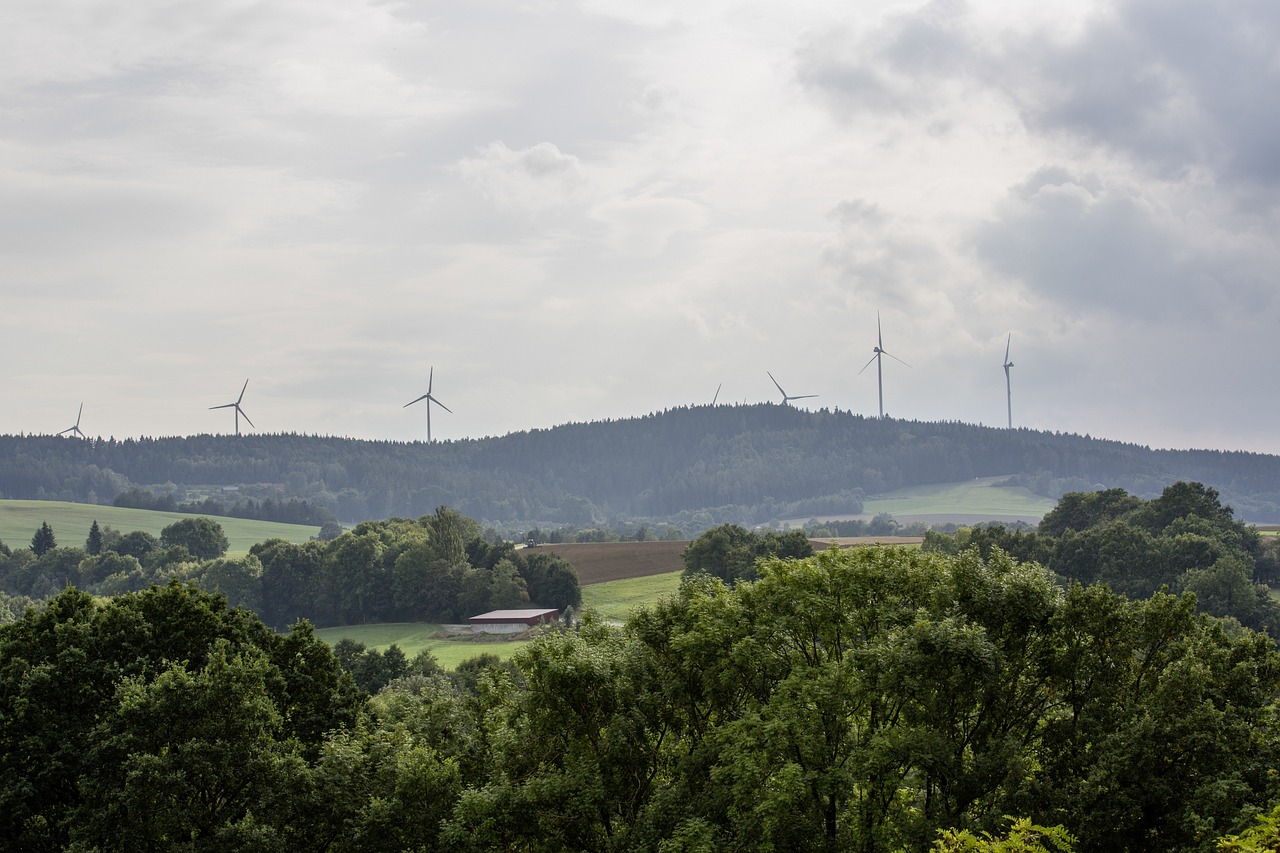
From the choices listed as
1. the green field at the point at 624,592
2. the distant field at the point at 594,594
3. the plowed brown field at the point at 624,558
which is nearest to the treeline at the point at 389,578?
the green field at the point at 624,592

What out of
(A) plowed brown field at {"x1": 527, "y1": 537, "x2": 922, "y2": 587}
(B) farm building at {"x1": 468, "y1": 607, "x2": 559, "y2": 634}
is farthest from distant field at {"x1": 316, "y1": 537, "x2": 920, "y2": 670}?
(B) farm building at {"x1": 468, "y1": 607, "x2": 559, "y2": 634}

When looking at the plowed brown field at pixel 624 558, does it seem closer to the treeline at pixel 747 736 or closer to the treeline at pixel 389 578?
the treeline at pixel 389 578

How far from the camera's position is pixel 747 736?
113 feet

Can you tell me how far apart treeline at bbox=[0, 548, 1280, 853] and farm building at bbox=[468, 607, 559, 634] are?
326 feet

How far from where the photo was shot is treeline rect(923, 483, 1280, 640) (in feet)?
372

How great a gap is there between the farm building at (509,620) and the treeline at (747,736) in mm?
99298

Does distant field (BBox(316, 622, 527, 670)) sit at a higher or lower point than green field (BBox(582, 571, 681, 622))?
lower

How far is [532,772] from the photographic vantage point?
39250mm

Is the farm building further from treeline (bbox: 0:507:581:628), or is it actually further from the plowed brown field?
the plowed brown field

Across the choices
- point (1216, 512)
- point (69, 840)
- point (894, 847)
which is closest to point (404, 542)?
point (1216, 512)

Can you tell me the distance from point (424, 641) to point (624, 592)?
99.1 feet

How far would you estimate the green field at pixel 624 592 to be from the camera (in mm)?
149000

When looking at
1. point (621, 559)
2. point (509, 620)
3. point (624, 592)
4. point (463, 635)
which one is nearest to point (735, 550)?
point (624, 592)

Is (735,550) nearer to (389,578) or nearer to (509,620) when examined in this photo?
(509,620)
